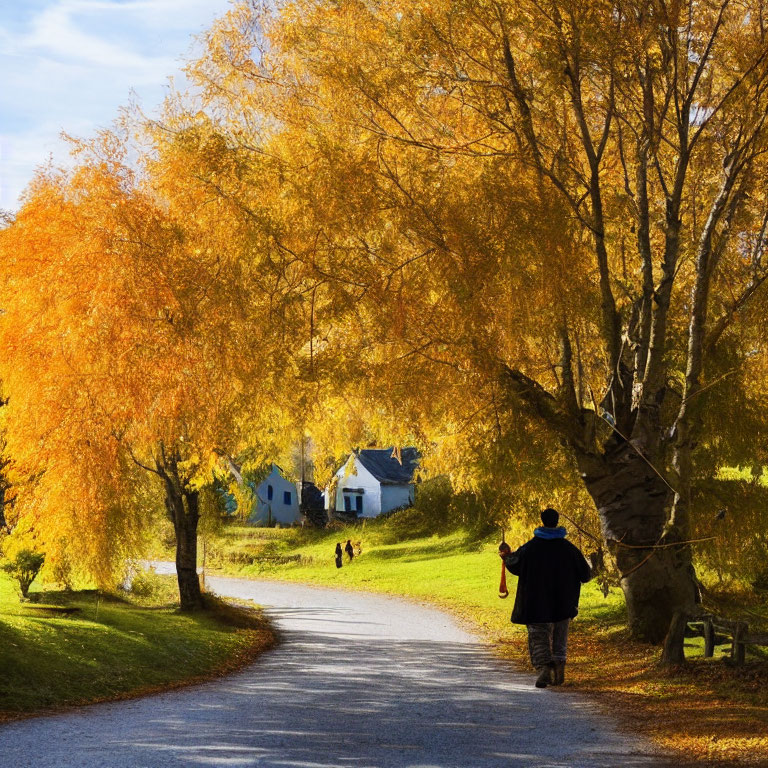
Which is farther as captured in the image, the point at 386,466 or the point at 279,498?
the point at 279,498

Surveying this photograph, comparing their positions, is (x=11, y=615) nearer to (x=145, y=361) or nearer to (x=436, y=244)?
(x=145, y=361)

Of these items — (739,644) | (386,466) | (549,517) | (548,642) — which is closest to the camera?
(549,517)

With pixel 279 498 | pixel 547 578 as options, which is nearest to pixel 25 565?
pixel 547 578

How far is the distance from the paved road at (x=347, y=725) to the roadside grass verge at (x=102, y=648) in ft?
2.55

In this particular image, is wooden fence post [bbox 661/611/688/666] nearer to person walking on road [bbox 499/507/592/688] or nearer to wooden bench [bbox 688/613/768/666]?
wooden bench [bbox 688/613/768/666]

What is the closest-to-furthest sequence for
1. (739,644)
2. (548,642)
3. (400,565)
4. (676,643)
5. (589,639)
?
(548,642) < (739,644) < (676,643) < (589,639) < (400,565)

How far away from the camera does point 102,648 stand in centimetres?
1423

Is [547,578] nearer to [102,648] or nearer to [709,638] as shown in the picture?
[709,638]

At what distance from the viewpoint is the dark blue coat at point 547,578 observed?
10664mm

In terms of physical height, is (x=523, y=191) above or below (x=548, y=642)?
above

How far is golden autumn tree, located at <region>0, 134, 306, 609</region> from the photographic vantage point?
1361 centimetres

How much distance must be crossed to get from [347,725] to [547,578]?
2.86 m

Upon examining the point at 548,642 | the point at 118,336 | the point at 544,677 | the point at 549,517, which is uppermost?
the point at 118,336

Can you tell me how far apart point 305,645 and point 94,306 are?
7642mm
